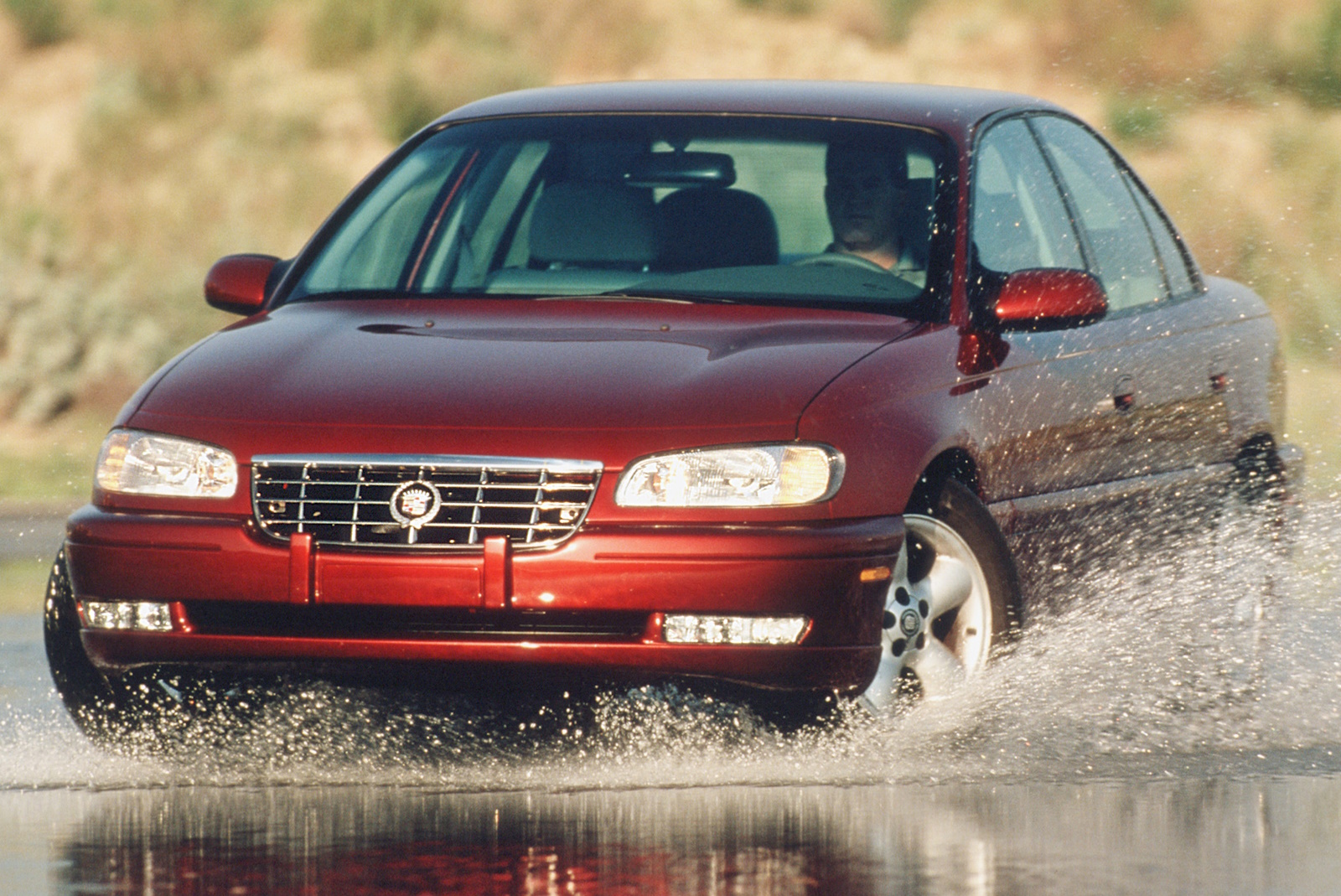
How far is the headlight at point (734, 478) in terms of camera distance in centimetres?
654

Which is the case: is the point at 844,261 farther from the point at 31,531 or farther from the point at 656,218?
the point at 31,531

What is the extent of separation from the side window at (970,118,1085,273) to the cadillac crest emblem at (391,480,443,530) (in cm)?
181

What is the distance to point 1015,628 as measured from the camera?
730 cm

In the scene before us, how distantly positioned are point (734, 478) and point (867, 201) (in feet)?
5.24

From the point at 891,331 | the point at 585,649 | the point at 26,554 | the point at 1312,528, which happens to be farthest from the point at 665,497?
the point at 26,554

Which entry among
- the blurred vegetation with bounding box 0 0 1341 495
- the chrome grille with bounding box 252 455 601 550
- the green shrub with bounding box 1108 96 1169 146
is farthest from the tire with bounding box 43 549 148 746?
the green shrub with bounding box 1108 96 1169 146

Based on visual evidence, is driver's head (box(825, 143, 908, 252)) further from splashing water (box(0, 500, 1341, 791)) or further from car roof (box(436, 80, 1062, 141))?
splashing water (box(0, 500, 1341, 791))

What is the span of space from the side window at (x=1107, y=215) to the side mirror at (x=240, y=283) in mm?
2221

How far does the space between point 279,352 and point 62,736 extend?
4.30ft

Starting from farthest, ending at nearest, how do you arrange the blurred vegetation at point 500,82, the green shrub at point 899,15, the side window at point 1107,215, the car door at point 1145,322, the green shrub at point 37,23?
the green shrub at point 899,15, the green shrub at point 37,23, the blurred vegetation at point 500,82, the side window at point 1107,215, the car door at point 1145,322

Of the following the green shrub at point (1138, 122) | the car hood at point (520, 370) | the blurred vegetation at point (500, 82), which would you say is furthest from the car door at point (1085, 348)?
the green shrub at point (1138, 122)

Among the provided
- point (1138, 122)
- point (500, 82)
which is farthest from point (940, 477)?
point (500, 82)

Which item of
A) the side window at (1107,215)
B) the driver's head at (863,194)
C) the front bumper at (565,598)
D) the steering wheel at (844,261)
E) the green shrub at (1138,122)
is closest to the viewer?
the front bumper at (565,598)

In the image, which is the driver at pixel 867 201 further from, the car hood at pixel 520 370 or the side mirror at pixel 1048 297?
the car hood at pixel 520 370
